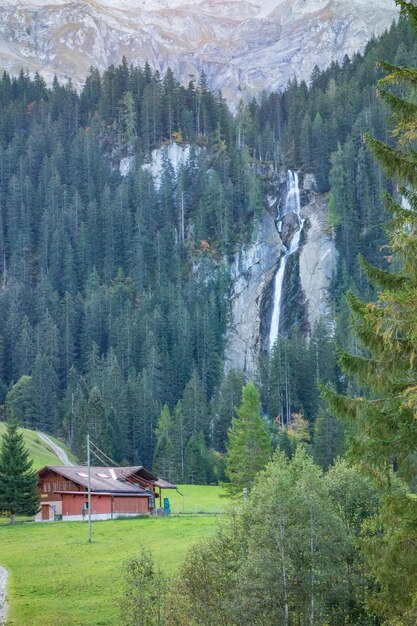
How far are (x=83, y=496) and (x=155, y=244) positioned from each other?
96677 millimetres

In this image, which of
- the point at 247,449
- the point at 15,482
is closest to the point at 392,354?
the point at 15,482

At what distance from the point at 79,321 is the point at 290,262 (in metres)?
35.5

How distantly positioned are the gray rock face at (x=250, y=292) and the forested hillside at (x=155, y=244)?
6.72 ft

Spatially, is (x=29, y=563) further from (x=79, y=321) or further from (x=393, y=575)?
(x=79, y=321)

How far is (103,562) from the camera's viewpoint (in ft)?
→ 154

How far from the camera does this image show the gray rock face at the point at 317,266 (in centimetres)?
14462

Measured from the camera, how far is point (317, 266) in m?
148

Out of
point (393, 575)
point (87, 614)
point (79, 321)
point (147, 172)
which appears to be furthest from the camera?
point (147, 172)

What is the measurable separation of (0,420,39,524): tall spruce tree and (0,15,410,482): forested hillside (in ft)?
118

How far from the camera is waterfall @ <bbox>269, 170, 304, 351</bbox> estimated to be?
478 ft

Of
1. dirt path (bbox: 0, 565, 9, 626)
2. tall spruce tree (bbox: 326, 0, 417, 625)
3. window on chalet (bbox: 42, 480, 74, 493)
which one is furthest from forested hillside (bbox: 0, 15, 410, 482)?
tall spruce tree (bbox: 326, 0, 417, 625)

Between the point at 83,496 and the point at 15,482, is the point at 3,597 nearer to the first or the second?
the point at 15,482

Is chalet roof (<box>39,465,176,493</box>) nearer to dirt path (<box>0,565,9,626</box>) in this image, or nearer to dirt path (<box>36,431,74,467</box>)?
dirt path (<box>36,431,74,467</box>)

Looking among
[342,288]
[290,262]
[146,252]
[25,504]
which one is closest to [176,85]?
[146,252]
